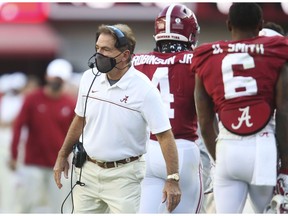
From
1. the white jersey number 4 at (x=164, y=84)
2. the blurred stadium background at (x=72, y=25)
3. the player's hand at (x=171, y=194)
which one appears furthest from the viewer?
the blurred stadium background at (x=72, y=25)

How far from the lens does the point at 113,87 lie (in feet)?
21.5

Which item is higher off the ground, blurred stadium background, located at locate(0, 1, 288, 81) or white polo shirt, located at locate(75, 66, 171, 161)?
blurred stadium background, located at locate(0, 1, 288, 81)

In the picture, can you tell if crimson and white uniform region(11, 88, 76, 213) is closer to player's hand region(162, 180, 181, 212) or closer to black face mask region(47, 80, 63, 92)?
black face mask region(47, 80, 63, 92)

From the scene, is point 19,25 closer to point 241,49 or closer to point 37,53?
point 37,53

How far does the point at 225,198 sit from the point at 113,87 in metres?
1.14

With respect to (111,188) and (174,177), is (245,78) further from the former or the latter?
(111,188)

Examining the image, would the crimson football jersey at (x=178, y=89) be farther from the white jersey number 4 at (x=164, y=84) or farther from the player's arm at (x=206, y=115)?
the player's arm at (x=206, y=115)

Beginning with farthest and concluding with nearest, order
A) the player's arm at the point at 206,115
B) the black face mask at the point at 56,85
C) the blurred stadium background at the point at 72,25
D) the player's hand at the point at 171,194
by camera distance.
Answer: the blurred stadium background at the point at 72,25
the black face mask at the point at 56,85
the player's hand at the point at 171,194
the player's arm at the point at 206,115

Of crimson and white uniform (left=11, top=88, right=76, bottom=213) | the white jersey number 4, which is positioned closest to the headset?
the white jersey number 4

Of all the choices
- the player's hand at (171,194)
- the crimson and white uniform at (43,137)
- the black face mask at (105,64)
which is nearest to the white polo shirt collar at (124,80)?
the black face mask at (105,64)

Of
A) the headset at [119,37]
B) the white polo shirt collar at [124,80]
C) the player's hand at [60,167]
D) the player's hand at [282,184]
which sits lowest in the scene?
the player's hand at [282,184]

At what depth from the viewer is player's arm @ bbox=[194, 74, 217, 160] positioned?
6.24 meters

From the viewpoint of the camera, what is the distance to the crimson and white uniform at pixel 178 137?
272 inches

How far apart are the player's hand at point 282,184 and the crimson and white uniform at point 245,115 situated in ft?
0.19
